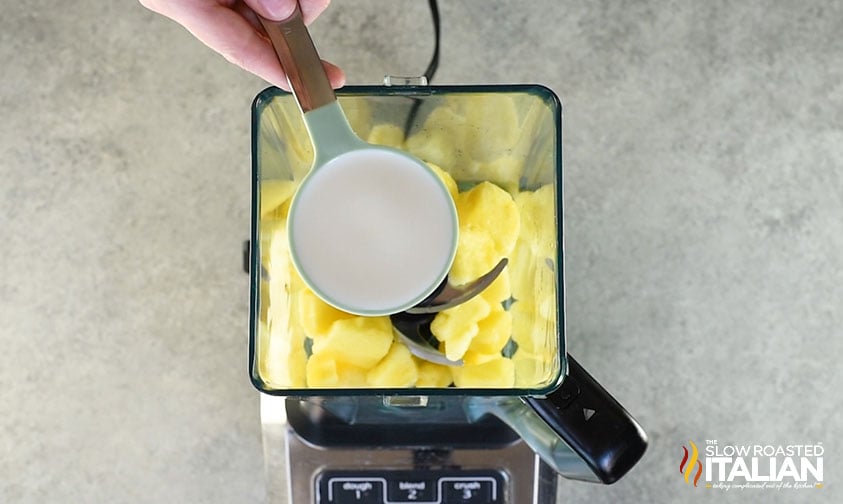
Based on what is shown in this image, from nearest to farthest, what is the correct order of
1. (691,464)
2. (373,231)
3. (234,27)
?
(373,231) → (234,27) → (691,464)

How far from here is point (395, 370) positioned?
1.35 ft

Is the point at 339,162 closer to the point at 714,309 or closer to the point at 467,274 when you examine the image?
the point at 467,274

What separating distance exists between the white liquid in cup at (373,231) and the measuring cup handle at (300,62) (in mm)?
33

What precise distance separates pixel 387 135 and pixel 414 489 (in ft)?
0.75

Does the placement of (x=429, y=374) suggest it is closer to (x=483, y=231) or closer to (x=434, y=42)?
(x=483, y=231)

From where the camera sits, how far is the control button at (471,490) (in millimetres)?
532

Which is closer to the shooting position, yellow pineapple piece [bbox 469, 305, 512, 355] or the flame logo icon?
yellow pineapple piece [bbox 469, 305, 512, 355]

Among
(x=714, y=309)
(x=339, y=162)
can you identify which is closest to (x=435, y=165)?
(x=339, y=162)

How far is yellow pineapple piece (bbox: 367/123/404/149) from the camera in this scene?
452 millimetres

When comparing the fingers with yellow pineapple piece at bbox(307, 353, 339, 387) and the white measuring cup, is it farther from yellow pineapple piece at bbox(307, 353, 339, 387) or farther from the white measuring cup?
yellow pineapple piece at bbox(307, 353, 339, 387)

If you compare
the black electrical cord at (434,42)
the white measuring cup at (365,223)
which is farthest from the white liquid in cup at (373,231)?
the black electrical cord at (434,42)

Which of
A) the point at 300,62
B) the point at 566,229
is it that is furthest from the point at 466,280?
the point at 566,229

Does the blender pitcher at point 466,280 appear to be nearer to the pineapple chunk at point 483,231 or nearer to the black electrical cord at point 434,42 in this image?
the pineapple chunk at point 483,231

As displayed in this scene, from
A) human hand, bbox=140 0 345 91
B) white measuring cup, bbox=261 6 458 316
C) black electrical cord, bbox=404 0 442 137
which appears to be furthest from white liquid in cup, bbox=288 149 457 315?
black electrical cord, bbox=404 0 442 137
